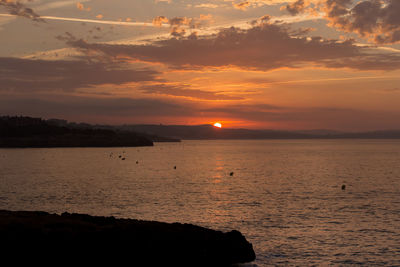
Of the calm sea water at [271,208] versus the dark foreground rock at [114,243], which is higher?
the dark foreground rock at [114,243]

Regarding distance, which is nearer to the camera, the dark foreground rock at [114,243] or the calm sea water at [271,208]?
the dark foreground rock at [114,243]

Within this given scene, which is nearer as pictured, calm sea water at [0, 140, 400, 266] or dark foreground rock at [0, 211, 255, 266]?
dark foreground rock at [0, 211, 255, 266]

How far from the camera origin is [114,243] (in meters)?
27.2

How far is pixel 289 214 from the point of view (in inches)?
1937

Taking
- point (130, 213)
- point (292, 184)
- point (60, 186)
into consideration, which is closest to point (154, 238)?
point (130, 213)

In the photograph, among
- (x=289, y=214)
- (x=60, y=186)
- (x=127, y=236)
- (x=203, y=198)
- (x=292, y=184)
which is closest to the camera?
(x=127, y=236)

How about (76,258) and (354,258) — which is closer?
(76,258)

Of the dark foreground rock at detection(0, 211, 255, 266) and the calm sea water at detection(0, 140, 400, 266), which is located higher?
the dark foreground rock at detection(0, 211, 255, 266)

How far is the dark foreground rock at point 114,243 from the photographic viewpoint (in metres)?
25.9

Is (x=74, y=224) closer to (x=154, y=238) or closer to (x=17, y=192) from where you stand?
(x=154, y=238)

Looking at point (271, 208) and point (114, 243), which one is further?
point (271, 208)

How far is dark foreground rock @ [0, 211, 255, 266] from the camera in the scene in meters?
25.9

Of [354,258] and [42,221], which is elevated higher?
[42,221]

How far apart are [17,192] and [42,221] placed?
145ft
